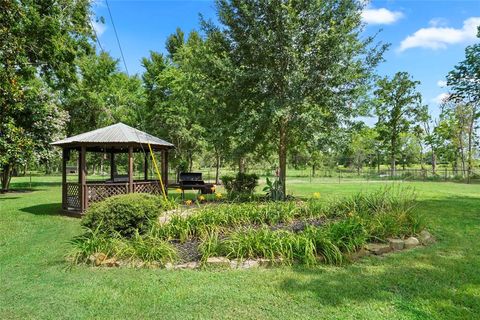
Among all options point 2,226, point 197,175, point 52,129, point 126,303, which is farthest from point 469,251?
point 52,129

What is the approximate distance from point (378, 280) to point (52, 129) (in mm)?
19722

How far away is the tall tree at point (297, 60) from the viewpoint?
10328mm

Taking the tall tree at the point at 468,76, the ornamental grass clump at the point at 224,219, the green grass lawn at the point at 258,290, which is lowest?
the green grass lawn at the point at 258,290

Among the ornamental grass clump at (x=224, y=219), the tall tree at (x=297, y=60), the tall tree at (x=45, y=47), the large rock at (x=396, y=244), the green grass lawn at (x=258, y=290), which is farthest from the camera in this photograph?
the tall tree at (x=45, y=47)

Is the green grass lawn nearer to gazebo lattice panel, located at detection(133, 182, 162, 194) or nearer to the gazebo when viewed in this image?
the gazebo

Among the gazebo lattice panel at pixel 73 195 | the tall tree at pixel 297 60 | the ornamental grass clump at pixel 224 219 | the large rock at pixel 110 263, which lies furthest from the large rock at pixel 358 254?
the gazebo lattice panel at pixel 73 195

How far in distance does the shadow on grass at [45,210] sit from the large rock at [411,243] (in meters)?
10.6

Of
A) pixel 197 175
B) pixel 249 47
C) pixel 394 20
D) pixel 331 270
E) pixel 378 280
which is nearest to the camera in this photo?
pixel 378 280

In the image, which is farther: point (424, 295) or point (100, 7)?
point (100, 7)

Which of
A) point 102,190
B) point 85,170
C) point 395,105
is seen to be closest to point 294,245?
point 102,190

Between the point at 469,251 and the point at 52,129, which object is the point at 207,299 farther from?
the point at 52,129

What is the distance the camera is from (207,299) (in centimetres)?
369

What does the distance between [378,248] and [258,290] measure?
2.57 metres

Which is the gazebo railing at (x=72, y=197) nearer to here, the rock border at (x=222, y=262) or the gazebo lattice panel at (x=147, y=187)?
the gazebo lattice panel at (x=147, y=187)
